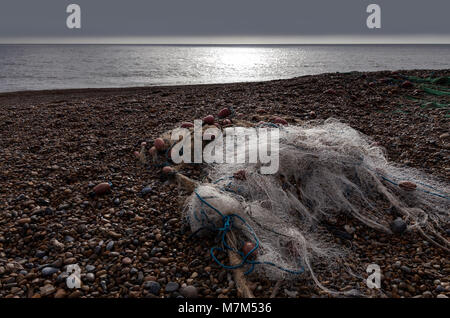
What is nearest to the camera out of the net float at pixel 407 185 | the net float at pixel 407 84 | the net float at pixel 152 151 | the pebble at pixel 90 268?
the pebble at pixel 90 268

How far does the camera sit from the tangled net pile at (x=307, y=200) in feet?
9.37

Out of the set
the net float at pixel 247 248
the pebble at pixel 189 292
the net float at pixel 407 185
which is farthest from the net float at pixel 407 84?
the pebble at pixel 189 292

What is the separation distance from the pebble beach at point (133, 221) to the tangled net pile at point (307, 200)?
0.16 meters

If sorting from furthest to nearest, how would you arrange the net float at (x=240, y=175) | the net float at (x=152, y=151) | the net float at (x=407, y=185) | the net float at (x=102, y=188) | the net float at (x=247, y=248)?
the net float at (x=152, y=151), the net float at (x=102, y=188), the net float at (x=407, y=185), the net float at (x=240, y=175), the net float at (x=247, y=248)

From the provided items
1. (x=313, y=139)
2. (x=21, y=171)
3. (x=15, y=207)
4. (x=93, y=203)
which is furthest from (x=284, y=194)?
(x=21, y=171)

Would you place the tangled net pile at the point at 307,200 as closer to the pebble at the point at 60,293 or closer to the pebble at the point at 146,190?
the pebble at the point at 146,190

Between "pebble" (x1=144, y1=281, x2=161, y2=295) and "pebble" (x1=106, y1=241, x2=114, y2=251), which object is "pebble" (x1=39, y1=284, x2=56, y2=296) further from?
"pebble" (x1=144, y1=281, x2=161, y2=295)

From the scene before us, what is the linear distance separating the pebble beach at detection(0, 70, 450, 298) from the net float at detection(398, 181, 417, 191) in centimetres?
58

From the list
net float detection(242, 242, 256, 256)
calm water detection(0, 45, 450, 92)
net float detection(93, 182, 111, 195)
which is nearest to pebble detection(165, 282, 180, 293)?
net float detection(242, 242, 256, 256)

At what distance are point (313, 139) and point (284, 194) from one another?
0.87 metres

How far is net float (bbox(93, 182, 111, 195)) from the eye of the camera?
378cm

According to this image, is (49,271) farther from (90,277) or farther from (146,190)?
(146,190)
